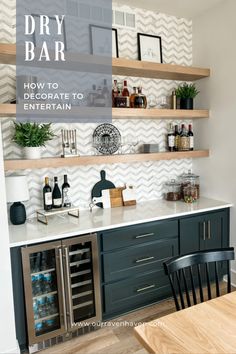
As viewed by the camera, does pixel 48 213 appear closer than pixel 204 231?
Yes

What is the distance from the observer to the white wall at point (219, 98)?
2.78 metres

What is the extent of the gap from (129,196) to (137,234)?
644 millimetres

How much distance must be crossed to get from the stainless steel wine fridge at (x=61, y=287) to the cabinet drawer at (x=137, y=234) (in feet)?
0.44

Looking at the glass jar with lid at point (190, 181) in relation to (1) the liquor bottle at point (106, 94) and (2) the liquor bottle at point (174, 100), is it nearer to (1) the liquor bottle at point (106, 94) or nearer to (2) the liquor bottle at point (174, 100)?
(2) the liquor bottle at point (174, 100)

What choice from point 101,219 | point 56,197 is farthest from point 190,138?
point 56,197

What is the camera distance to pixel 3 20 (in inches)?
93.1

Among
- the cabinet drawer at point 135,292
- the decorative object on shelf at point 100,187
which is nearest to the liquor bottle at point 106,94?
the decorative object on shelf at point 100,187

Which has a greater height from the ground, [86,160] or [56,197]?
[86,160]

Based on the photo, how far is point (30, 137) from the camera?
7.56 feet

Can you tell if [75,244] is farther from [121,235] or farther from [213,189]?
[213,189]

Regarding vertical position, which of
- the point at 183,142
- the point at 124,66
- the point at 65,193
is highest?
the point at 124,66

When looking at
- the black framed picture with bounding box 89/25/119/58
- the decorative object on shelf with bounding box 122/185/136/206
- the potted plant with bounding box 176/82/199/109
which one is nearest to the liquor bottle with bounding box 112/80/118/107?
the black framed picture with bounding box 89/25/119/58

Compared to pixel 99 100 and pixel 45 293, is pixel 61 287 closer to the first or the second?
pixel 45 293

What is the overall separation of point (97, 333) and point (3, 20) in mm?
2663
